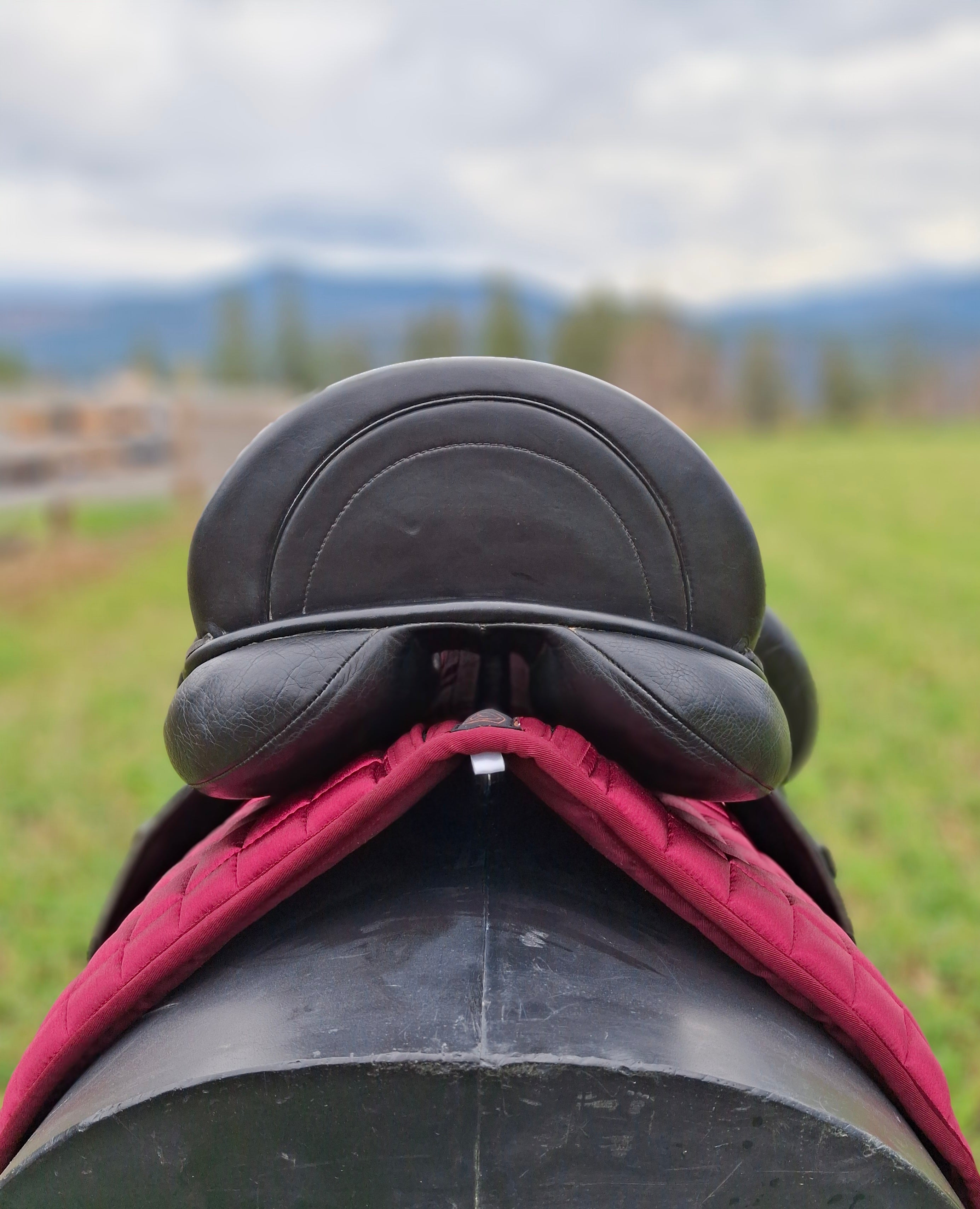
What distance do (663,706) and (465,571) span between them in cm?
21

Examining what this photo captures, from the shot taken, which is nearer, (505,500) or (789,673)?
(505,500)

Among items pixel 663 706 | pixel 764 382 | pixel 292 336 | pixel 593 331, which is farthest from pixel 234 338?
pixel 663 706

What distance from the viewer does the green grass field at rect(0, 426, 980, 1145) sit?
2.48 metres

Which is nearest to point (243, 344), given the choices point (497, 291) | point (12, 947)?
point (497, 291)

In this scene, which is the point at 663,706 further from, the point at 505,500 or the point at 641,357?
the point at 641,357

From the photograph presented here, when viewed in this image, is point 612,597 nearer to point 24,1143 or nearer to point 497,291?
point 24,1143

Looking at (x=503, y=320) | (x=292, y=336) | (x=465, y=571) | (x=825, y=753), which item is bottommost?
(x=292, y=336)

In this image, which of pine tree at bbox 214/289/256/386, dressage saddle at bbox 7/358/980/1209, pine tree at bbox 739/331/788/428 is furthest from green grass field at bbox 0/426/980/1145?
pine tree at bbox 214/289/256/386

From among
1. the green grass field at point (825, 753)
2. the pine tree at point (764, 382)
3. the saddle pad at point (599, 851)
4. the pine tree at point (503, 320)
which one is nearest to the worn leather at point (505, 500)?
the saddle pad at point (599, 851)

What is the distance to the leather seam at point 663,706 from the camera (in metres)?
0.81

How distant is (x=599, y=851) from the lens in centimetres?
81

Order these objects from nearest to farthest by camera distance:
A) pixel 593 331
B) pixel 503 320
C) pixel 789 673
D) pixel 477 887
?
pixel 477 887 → pixel 789 673 → pixel 503 320 → pixel 593 331

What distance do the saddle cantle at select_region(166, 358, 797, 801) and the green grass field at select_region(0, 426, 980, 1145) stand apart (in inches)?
63.8

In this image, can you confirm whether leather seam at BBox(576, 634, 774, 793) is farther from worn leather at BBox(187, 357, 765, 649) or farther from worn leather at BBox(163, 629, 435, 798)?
worn leather at BBox(163, 629, 435, 798)
